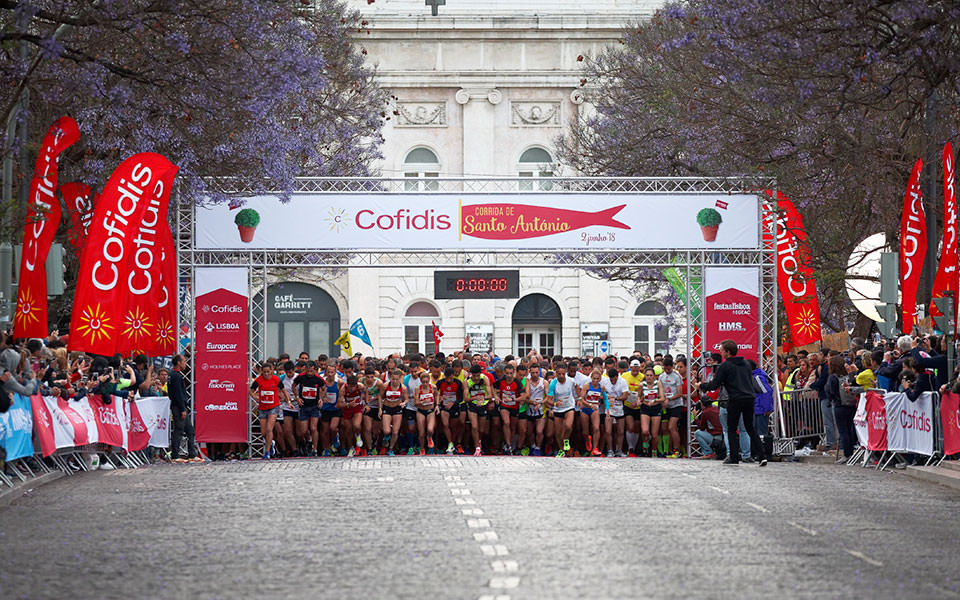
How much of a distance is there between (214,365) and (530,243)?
585 cm

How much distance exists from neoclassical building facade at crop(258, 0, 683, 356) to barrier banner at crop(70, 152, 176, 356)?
33.3 m

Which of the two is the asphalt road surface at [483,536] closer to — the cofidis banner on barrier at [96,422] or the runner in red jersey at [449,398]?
the cofidis banner on barrier at [96,422]

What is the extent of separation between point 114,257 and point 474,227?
306 inches

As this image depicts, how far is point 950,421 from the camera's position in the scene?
2042 cm

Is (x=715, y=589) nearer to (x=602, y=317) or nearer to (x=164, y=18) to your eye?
(x=164, y=18)

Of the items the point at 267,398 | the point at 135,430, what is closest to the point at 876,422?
the point at 267,398

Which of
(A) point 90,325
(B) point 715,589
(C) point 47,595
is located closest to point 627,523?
(B) point 715,589

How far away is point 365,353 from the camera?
2168 inches

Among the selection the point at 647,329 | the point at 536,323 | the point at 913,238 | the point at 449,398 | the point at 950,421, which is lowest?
the point at 950,421

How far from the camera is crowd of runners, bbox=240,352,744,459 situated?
2728 cm

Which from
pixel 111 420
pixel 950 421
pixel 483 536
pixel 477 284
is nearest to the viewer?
pixel 483 536

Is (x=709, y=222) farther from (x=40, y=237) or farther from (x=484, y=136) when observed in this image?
(x=484, y=136)

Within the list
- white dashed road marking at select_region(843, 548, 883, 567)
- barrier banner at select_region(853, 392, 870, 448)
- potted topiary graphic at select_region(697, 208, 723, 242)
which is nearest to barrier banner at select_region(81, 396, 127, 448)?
potted topiary graphic at select_region(697, 208, 723, 242)

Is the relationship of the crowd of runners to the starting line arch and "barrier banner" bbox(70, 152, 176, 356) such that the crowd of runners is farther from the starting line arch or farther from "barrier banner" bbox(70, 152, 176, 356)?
"barrier banner" bbox(70, 152, 176, 356)
